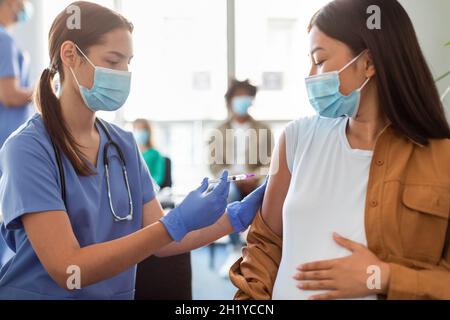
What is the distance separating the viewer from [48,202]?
3.17 feet

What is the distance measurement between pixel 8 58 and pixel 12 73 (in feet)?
0.17

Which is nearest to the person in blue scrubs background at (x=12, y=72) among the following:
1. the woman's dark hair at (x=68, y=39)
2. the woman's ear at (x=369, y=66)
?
the woman's dark hair at (x=68, y=39)

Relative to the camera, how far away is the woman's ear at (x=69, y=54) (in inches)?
41.9

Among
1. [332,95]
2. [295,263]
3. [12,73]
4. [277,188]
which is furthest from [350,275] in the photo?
[12,73]

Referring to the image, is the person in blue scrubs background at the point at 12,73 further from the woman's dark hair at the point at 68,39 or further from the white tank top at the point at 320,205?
the white tank top at the point at 320,205

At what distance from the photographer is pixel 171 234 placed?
94 cm

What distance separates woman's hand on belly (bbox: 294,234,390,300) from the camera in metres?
0.90

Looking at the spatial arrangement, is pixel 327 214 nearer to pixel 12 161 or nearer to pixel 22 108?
pixel 12 161

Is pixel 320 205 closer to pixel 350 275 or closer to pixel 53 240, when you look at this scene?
pixel 350 275

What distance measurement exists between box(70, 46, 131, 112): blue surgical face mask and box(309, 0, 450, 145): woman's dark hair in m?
0.45

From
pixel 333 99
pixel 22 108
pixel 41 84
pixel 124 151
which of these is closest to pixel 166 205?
pixel 22 108

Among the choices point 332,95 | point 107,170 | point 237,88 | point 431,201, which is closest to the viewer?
point 431,201

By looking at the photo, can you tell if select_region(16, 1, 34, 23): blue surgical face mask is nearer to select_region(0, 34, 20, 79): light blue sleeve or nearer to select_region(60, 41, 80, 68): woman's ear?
select_region(0, 34, 20, 79): light blue sleeve

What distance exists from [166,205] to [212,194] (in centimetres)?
108
